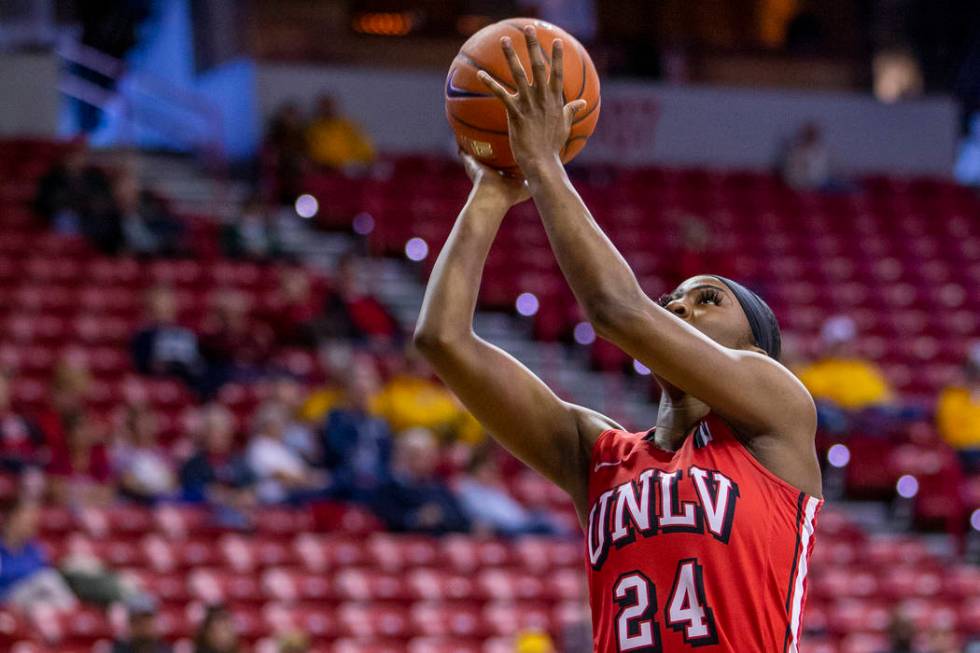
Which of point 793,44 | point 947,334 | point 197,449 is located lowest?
point 197,449

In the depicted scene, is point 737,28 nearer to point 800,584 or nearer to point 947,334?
point 947,334

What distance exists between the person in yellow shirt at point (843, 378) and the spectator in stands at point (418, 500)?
379 cm

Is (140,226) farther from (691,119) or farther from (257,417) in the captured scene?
(691,119)

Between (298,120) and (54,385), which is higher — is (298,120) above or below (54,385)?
above

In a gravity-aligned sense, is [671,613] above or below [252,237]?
below

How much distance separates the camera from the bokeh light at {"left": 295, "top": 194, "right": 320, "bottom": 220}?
14.5 meters

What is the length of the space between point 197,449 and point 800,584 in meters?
7.05

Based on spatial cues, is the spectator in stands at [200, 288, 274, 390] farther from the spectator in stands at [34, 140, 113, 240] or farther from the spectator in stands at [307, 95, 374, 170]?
the spectator in stands at [307, 95, 374, 170]

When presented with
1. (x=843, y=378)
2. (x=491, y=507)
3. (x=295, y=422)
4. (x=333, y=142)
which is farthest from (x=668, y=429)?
(x=333, y=142)

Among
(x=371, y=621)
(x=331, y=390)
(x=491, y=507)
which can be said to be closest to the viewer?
(x=371, y=621)

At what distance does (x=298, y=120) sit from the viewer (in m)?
15.1

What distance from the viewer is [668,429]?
329 centimetres

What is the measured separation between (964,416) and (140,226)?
630 centimetres

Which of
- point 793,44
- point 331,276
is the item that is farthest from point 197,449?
point 793,44
